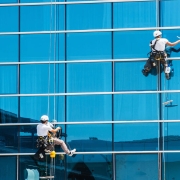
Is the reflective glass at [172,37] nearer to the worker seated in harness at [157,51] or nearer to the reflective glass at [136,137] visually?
the worker seated in harness at [157,51]

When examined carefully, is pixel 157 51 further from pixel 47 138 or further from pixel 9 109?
pixel 9 109

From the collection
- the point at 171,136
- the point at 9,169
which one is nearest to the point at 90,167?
the point at 9,169

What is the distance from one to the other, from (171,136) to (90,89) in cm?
289

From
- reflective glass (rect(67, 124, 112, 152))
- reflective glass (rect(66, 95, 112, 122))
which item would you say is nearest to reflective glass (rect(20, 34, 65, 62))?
reflective glass (rect(66, 95, 112, 122))

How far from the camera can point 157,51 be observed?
2106 centimetres

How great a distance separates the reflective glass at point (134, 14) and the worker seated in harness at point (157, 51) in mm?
861

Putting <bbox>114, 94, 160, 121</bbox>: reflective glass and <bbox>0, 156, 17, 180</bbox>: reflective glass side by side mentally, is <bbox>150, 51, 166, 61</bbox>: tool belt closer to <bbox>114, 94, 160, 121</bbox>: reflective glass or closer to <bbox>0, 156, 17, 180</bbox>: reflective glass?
<bbox>114, 94, 160, 121</bbox>: reflective glass

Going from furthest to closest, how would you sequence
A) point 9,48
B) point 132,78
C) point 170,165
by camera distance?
point 9,48, point 132,78, point 170,165

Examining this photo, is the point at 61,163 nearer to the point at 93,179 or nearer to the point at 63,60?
the point at 93,179

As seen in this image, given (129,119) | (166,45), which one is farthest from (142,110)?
(166,45)

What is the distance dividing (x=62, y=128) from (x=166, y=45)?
4.09 metres

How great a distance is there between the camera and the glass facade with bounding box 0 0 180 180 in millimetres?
21328

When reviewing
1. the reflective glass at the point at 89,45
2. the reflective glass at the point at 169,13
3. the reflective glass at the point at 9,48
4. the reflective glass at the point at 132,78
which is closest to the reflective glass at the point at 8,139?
the reflective glass at the point at 9,48

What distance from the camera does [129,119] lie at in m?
21.4
